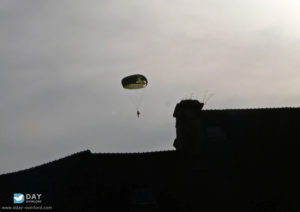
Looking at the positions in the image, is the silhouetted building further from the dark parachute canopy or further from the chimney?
the dark parachute canopy

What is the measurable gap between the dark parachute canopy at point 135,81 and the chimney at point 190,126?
3297 millimetres

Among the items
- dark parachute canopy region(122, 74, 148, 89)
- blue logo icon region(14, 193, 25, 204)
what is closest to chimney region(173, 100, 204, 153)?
dark parachute canopy region(122, 74, 148, 89)

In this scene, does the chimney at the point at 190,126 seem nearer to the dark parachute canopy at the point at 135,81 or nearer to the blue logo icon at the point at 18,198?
the dark parachute canopy at the point at 135,81

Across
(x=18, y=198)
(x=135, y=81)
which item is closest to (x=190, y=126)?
(x=135, y=81)

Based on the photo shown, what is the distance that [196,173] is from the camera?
29703 mm

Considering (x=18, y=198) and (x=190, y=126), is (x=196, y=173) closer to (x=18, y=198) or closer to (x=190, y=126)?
(x=190, y=126)

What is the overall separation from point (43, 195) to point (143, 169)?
5639 mm

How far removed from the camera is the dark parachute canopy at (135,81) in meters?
31.0

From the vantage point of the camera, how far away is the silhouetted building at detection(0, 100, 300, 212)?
27.7 m

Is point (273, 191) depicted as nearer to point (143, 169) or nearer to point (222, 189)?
point (222, 189)

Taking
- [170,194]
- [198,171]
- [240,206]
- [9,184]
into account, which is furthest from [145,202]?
[9,184]

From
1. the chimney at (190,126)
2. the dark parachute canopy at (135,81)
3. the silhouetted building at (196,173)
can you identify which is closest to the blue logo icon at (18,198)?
the silhouetted building at (196,173)

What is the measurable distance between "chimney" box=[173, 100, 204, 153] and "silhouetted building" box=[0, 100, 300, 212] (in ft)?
0.20

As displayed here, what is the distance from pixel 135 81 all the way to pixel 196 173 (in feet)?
21.4
